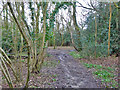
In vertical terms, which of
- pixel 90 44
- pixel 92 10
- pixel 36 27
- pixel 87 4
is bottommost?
pixel 90 44

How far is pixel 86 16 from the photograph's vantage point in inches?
314

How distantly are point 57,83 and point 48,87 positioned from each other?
1.20ft

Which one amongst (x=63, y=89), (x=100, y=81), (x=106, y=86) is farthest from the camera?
(x=100, y=81)

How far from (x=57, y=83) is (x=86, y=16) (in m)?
6.31

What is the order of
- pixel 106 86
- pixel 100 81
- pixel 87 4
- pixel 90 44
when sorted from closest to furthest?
pixel 106 86 < pixel 100 81 < pixel 90 44 < pixel 87 4

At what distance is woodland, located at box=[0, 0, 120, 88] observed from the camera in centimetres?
272

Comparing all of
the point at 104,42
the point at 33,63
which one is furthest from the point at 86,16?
the point at 33,63

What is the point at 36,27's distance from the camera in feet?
12.4

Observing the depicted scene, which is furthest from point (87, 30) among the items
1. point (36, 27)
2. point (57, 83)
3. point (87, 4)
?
point (57, 83)

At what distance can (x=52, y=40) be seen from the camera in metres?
6.76

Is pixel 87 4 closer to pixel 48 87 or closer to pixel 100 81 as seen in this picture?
pixel 100 81

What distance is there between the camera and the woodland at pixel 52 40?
2719mm

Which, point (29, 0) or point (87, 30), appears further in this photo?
point (87, 30)

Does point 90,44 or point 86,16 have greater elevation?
point 86,16
